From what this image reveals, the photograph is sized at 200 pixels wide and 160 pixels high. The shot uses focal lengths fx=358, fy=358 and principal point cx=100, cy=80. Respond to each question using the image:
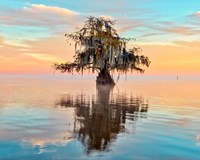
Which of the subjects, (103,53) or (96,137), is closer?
(96,137)

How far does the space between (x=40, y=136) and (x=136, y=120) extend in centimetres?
558

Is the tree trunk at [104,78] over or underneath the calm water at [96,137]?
over

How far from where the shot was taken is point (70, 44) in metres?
49.3

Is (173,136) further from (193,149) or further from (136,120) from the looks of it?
(136,120)

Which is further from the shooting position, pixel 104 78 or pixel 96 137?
pixel 104 78

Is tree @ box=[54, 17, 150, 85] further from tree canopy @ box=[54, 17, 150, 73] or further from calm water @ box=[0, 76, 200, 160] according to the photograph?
calm water @ box=[0, 76, 200, 160]

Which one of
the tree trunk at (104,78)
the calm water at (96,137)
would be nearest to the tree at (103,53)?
the tree trunk at (104,78)

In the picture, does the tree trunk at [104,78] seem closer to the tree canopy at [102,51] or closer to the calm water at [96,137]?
the tree canopy at [102,51]

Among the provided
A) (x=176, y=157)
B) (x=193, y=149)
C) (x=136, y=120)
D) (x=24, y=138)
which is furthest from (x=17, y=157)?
(x=136, y=120)

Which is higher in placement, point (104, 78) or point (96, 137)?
point (104, 78)

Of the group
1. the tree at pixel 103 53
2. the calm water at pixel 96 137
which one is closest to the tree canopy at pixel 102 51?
the tree at pixel 103 53

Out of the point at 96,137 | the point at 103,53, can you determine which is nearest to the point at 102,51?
the point at 103,53

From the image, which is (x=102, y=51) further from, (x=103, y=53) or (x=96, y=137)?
(x=96, y=137)

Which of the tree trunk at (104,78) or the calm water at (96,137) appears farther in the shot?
the tree trunk at (104,78)
